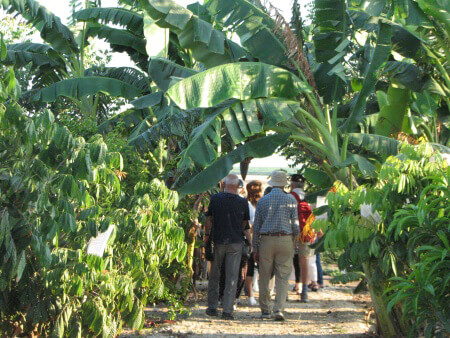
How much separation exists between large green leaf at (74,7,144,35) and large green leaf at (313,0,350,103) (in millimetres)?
4760

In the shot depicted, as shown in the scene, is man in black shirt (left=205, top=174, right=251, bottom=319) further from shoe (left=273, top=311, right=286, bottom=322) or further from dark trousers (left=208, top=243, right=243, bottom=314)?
shoe (left=273, top=311, right=286, bottom=322)

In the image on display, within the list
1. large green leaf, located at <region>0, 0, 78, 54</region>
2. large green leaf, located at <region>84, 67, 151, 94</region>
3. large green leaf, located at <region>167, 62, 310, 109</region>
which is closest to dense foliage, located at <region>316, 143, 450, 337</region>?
large green leaf, located at <region>167, 62, 310, 109</region>

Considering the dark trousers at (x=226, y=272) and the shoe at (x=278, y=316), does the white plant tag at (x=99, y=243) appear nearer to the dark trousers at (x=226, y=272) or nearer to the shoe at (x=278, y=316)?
the dark trousers at (x=226, y=272)

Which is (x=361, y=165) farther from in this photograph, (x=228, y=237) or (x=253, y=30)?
(x=253, y=30)

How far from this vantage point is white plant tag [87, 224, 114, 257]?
6129 millimetres

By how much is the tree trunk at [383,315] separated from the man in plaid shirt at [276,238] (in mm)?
2409

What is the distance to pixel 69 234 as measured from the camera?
6.55m

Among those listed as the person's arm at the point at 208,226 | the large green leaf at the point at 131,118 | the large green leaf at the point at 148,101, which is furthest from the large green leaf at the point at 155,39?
the person's arm at the point at 208,226

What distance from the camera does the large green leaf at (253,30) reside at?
10.9m

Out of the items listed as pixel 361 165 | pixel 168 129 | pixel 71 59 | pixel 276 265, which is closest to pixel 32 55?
pixel 71 59

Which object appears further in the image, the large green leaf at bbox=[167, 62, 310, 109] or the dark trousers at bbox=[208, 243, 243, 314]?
the dark trousers at bbox=[208, 243, 243, 314]

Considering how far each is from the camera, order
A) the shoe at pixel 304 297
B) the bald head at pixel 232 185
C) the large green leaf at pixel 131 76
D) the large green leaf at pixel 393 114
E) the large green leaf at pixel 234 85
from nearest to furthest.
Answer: the large green leaf at pixel 234 85, the bald head at pixel 232 185, the large green leaf at pixel 393 114, the shoe at pixel 304 297, the large green leaf at pixel 131 76

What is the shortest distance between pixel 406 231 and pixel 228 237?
4.08 meters

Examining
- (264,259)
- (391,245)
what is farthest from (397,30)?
(391,245)
